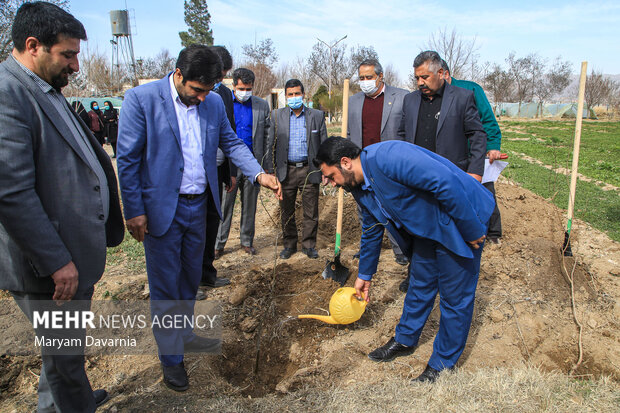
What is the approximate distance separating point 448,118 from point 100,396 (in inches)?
134

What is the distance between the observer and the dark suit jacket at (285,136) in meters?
4.82

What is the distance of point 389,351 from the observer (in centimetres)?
297

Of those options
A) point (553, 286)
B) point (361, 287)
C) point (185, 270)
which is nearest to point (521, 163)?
point (553, 286)

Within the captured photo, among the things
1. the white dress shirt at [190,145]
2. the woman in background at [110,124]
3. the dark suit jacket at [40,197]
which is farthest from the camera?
the woman in background at [110,124]

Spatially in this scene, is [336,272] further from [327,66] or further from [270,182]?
[327,66]

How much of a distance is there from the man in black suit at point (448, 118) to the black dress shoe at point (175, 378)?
278 centimetres

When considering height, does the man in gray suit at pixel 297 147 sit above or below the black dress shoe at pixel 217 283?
above

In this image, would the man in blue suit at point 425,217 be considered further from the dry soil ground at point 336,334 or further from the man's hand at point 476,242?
the dry soil ground at point 336,334

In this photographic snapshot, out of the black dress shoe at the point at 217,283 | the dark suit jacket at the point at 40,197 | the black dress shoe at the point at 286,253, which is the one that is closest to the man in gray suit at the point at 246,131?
the black dress shoe at the point at 286,253

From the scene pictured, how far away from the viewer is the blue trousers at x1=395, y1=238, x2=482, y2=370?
258 cm

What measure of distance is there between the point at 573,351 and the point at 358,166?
2422mm

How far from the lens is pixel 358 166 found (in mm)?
2482

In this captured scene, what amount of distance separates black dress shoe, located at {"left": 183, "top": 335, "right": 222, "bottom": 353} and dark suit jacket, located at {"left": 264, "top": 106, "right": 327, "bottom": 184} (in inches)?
88.8

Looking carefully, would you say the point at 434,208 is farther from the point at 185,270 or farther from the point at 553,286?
the point at 553,286
